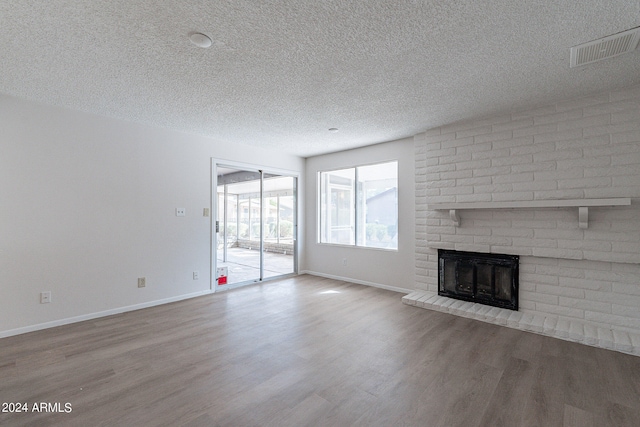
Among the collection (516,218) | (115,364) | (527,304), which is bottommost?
(115,364)

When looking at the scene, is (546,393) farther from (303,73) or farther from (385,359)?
(303,73)

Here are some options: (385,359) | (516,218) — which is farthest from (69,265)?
(516,218)

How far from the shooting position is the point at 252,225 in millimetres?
5453

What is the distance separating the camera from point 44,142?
10.3ft

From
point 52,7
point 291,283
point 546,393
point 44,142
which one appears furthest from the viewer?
point 291,283

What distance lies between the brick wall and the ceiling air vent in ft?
3.23

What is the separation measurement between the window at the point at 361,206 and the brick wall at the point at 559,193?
0.95 meters

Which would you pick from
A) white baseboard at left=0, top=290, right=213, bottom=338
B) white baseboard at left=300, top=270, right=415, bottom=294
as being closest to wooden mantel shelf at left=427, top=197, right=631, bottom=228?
white baseboard at left=300, top=270, right=415, bottom=294

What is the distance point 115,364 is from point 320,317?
204cm

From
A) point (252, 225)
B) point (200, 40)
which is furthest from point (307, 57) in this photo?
point (252, 225)

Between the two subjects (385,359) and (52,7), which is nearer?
(52,7)

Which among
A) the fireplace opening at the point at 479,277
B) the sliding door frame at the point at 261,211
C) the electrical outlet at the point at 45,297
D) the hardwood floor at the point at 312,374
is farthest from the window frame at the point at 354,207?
the electrical outlet at the point at 45,297

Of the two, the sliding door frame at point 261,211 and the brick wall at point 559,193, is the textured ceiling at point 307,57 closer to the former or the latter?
the brick wall at point 559,193

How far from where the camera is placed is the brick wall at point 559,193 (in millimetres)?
2797
